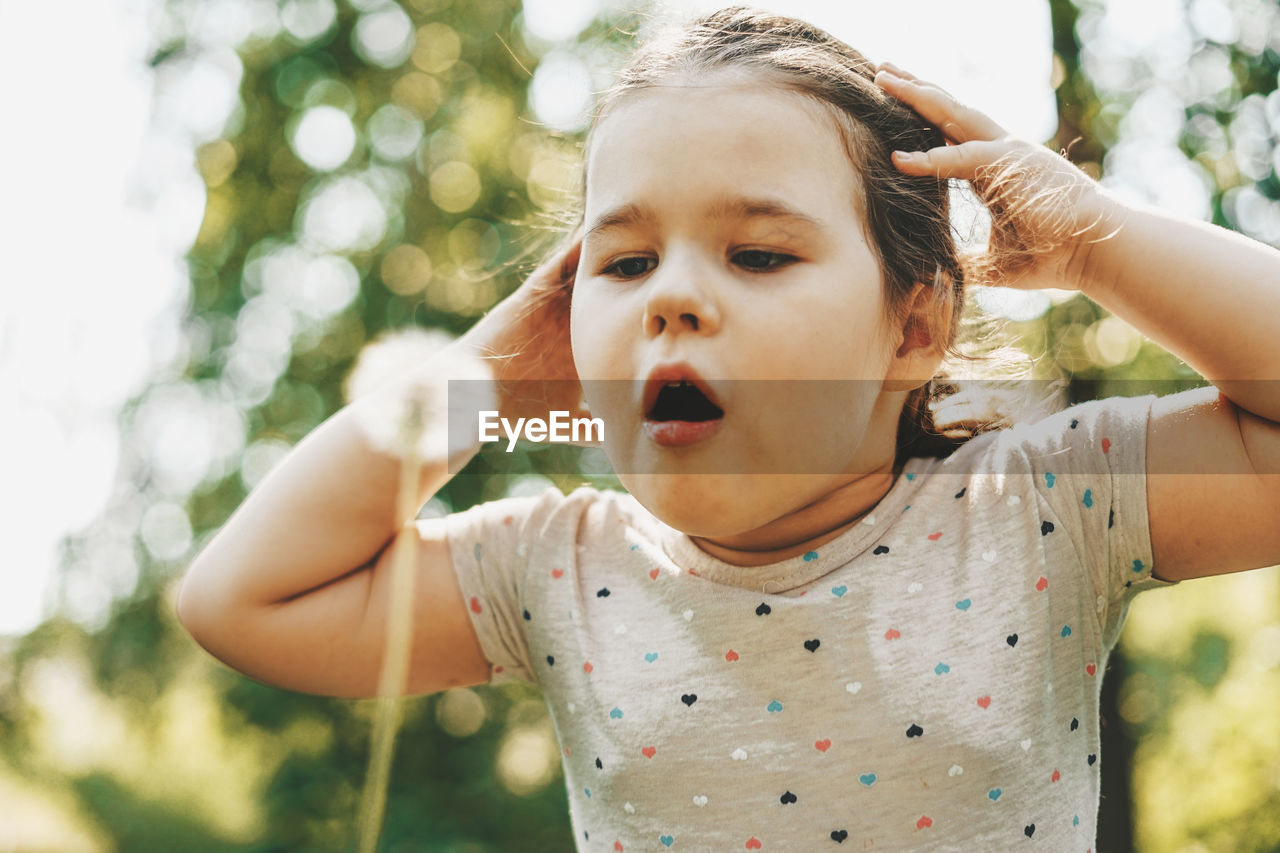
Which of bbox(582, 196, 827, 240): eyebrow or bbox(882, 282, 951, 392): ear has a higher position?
Answer: bbox(582, 196, 827, 240): eyebrow

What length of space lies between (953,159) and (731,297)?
0.34m

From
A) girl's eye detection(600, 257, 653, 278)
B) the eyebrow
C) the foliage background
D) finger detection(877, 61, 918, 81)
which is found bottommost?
the foliage background

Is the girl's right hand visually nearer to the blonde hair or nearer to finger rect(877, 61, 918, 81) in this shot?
the blonde hair

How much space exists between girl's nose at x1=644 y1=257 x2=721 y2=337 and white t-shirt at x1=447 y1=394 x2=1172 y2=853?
0.30 metres

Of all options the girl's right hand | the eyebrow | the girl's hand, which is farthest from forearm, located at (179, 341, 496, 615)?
the girl's hand

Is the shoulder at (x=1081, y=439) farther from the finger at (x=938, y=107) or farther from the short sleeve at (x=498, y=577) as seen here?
the short sleeve at (x=498, y=577)

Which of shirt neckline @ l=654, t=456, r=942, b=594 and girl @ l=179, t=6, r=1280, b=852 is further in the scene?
shirt neckline @ l=654, t=456, r=942, b=594

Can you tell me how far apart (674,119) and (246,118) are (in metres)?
2.61

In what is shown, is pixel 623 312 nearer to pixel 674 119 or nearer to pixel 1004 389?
pixel 674 119

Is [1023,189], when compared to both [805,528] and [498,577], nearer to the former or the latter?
[805,528]

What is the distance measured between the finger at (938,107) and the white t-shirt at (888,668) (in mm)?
344

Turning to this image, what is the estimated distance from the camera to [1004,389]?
1255mm

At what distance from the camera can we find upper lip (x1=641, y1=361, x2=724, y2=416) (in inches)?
32.5

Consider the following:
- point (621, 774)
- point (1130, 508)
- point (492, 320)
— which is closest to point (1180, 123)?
point (1130, 508)
